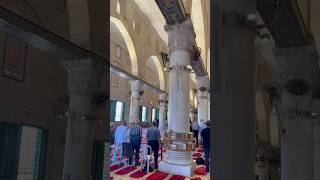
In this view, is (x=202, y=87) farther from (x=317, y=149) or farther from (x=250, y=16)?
(x=250, y=16)

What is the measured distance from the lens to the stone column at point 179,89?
9078mm

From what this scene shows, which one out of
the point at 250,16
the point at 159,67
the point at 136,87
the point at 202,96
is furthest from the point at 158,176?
the point at 159,67

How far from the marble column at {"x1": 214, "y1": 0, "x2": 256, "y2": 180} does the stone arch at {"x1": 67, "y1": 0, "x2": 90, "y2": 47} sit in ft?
4.56

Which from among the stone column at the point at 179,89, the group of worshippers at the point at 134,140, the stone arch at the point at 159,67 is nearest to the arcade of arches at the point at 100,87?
the stone column at the point at 179,89

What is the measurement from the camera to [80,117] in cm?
206

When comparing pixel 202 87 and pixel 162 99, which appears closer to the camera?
pixel 202 87

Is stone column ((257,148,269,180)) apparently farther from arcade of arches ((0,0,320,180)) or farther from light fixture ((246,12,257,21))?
light fixture ((246,12,257,21))

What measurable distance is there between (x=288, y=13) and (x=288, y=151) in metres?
2.26

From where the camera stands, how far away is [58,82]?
187 centimetres

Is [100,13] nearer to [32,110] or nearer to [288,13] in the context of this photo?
[32,110]

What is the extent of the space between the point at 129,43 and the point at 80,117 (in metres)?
13.8

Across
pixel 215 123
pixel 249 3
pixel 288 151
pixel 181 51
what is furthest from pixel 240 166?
pixel 181 51

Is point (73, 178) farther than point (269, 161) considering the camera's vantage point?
No

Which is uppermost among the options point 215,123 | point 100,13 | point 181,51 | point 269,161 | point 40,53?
point 181,51
